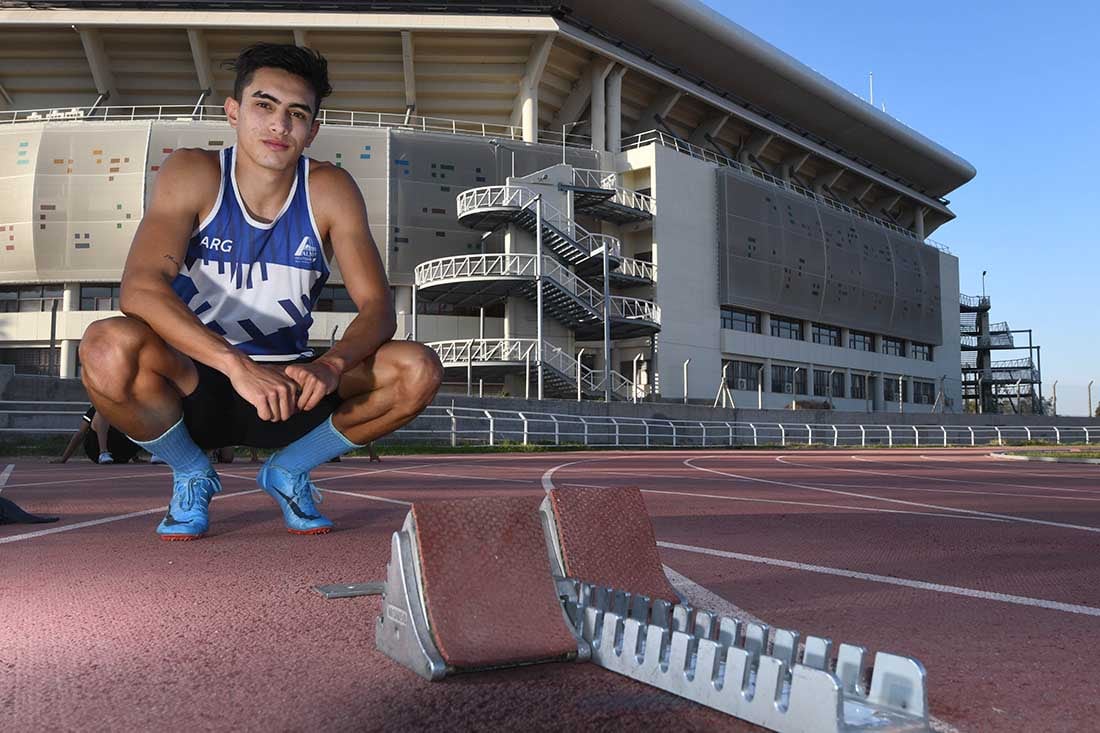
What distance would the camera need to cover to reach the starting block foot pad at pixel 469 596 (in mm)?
1744

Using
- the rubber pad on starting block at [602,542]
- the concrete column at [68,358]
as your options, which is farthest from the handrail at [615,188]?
the rubber pad on starting block at [602,542]

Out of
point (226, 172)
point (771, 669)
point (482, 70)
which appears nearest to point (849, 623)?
point (771, 669)

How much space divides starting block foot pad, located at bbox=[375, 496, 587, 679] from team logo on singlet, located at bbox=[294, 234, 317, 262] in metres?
2.05

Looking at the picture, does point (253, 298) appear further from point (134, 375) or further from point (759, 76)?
point (759, 76)

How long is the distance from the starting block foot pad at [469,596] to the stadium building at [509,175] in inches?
1104

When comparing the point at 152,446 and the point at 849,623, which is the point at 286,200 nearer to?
the point at 152,446

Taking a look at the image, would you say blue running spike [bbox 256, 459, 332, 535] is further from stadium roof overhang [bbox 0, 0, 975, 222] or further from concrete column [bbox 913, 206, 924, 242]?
concrete column [bbox 913, 206, 924, 242]

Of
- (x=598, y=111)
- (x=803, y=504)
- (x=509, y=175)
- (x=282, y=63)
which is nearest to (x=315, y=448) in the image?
(x=282, y=63)

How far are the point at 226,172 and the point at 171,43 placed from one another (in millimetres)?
41054

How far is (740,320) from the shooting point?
1781 inches

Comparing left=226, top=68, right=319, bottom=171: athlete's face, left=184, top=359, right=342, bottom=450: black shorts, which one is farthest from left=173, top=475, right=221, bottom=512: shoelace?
left=226, top=68, right=319, bottom=171: athlete's face

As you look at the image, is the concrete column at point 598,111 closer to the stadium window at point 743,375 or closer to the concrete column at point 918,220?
the stadium window at point 743,375

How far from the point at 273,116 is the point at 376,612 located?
2.07 metres

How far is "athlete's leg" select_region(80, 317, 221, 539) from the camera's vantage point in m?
3.14
